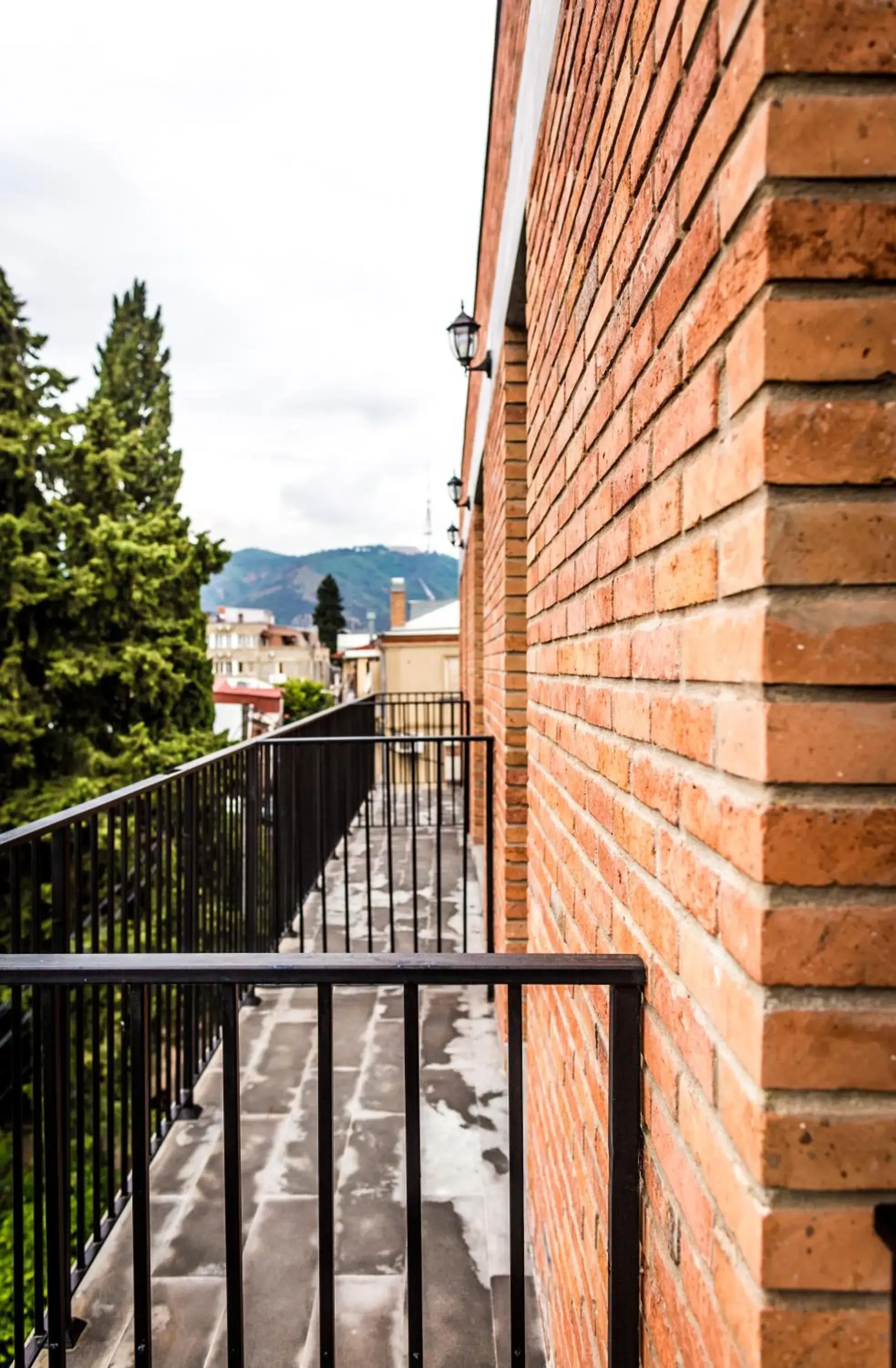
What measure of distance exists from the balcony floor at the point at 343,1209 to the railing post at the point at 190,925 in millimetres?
101

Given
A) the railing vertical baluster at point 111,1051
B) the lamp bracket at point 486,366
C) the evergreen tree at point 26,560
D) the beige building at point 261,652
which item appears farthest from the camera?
the beige building at point 261,652

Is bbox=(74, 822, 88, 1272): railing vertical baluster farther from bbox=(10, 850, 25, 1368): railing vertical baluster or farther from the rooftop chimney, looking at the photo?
the rooftop chimney

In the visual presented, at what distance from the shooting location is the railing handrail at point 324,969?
1184 millimetres

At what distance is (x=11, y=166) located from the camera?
2609cm

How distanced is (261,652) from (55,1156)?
7462 centimetres

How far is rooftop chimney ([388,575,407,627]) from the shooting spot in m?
36.2

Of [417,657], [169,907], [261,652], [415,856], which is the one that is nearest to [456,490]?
[415,856]

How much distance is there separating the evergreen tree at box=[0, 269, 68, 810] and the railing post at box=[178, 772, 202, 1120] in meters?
13.3

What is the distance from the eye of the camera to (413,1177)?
1364 millimetres

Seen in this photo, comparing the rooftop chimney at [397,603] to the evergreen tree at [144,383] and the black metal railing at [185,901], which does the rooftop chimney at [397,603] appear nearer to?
the evergreen tree at [144,383]

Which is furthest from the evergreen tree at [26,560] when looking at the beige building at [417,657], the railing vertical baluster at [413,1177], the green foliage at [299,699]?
the green foliage at [299,699]

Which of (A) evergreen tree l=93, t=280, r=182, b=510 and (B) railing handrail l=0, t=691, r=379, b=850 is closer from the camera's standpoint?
(B) railing handrail l=0, t=691, r=379, b=850

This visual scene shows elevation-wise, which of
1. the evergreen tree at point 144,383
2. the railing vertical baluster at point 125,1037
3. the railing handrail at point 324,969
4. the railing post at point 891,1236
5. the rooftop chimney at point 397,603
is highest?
the evergreen tree at point 144,383

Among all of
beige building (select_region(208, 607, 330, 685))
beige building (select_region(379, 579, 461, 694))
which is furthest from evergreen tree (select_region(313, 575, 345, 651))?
beige building (select_region(379, 579, 461, 694))
